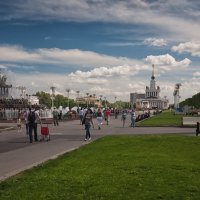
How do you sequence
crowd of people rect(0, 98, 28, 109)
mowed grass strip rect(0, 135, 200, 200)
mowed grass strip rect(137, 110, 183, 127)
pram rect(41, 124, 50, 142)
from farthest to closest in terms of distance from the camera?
1. crowd of people rect(0, 98, 28, 109)
2. mowed grass strip rect(137, 110, 183, 127)
3. pram rect(41, 124, 50, 142)
4. mowed grass strip rect(0, 135, 200, 200)

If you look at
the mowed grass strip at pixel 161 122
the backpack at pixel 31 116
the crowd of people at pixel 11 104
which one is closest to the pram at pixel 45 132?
the backpack at pixel 31 116

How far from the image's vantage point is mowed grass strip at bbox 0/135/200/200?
9.05 metres

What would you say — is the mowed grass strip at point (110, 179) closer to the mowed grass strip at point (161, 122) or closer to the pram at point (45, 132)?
the pram at point (45, 132)

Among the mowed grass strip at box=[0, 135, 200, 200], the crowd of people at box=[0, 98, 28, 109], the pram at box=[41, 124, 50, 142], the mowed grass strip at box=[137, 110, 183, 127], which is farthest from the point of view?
the crowd of people at box=[0, 98, 28, 109]

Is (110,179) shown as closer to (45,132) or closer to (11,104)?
(45,132)

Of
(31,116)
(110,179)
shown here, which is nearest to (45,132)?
(31,116)

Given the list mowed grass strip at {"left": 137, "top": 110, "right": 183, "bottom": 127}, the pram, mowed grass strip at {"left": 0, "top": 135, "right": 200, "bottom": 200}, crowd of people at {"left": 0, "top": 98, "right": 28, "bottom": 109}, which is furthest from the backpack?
crowd of people at {"left": 0, "top": 98, "right": 28, "bottom": 109}

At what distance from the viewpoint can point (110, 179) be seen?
1067 centimetres

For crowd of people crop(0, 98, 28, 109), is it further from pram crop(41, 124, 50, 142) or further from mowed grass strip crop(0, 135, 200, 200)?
mowed grass strip crop(0, 135, 200, 200)

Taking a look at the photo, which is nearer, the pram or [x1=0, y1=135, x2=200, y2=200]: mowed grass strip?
[x1=0, y1=135, x2=200, y2=200]: mowed grass strip

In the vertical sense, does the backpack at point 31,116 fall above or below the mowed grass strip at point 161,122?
above

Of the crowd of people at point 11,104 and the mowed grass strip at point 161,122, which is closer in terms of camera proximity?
the mowed grass strip at point 161,122

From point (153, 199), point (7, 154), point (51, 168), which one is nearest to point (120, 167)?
point (51, 168)

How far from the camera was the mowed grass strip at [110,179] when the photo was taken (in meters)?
9.05
